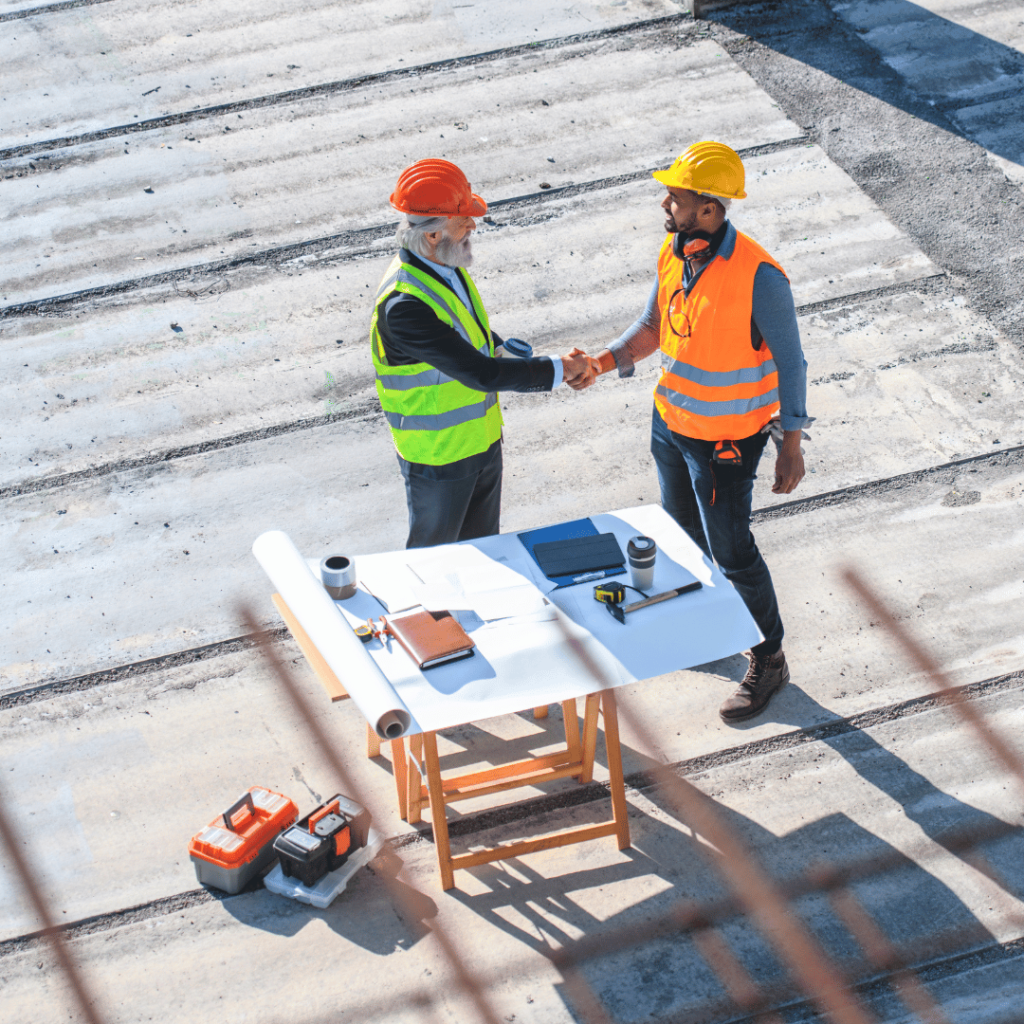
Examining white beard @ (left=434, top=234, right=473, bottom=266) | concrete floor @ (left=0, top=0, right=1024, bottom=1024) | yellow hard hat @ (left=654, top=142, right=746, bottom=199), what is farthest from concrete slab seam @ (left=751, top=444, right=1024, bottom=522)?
white beard @ (left=434, top=234, right=473, bottom=266)

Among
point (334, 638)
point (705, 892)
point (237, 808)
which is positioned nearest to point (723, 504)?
point (705, 892)

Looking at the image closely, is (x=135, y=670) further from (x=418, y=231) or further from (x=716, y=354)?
(x=716, y=354)

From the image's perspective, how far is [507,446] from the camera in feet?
20.2

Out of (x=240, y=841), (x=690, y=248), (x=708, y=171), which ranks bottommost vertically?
(x=240, y=841)

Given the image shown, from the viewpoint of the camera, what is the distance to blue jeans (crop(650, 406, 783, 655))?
4.39 m

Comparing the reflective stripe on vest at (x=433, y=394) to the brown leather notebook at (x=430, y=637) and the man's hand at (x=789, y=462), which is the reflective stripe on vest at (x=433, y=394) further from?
the man's hand at (x=789, y=462)

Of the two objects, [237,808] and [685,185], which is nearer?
[685,185]

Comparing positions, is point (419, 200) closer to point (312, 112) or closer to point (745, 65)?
point (312, 112)

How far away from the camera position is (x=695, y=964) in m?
3.98

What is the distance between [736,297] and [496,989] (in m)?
2.49

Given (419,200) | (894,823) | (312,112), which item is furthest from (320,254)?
(894,823)

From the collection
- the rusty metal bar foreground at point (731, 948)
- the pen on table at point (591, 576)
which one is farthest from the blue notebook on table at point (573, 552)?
the rusty metal bar foreground at point (731, 948)

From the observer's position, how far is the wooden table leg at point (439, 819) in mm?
4035

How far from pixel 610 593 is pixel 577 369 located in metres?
1.13
